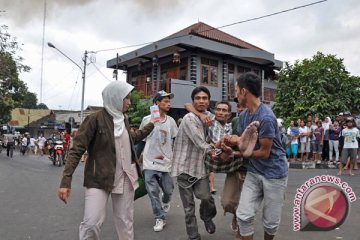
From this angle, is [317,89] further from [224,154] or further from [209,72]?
[224,154]

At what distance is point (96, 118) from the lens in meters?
3.66

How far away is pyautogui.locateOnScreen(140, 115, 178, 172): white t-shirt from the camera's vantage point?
532cm

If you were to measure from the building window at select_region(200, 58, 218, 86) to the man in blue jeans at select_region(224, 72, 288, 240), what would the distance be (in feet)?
72.8

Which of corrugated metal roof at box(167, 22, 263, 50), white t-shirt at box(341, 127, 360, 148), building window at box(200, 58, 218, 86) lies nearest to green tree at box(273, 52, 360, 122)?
building window at box(200, 58, 218, 86)

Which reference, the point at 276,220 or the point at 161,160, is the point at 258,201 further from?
the point at 161,160

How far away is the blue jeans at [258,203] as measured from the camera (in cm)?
352

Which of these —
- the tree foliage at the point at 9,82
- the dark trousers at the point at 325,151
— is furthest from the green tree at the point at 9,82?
the dark trousers at the point at 325,151

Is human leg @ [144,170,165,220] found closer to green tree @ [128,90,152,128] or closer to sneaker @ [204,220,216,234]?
sneaker @ [204,220,216,234]

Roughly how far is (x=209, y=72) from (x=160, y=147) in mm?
21215

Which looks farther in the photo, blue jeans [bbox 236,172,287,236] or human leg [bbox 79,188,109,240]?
blue jeans [bbox 236,172,287,236]

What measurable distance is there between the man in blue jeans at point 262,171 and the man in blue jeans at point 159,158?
1.72 m

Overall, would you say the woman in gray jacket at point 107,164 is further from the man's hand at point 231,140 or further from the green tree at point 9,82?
the green tree at point 9,82

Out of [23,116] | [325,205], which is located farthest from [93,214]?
[23,116]

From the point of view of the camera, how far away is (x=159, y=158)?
5.34 meters
